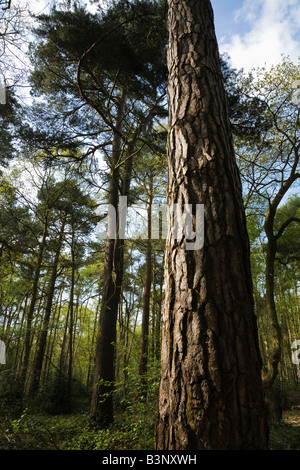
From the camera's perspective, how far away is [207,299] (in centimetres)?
134

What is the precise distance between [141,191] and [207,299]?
9513mm

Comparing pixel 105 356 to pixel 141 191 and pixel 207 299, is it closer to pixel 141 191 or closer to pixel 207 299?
pixel 207 299

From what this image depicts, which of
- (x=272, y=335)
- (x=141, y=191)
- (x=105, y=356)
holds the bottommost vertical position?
(x=105, y=356)

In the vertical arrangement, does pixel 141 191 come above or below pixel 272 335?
above

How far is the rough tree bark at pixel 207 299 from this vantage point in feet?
3.88

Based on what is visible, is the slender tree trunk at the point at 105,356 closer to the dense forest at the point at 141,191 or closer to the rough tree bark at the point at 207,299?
the dense forest at the point at 141,191

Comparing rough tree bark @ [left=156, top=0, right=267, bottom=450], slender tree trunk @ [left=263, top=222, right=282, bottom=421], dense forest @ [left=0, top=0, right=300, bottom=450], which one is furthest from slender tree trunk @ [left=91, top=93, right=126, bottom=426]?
rough tree bark @ [left=156, top=0, right=267, bottom=450]

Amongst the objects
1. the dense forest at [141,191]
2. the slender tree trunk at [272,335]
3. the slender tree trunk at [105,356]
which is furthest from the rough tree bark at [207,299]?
the slender tree trunk at [272,335]

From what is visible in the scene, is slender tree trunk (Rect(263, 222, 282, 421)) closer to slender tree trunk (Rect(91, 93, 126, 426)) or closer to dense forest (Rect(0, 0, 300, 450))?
dense forest (Rect(0, 0, 300, 450))

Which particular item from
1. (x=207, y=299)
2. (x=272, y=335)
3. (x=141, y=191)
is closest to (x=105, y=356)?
(x=272, y=335)

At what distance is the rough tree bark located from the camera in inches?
46.6

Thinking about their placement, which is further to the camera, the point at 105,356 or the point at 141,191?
the point at 141,191
